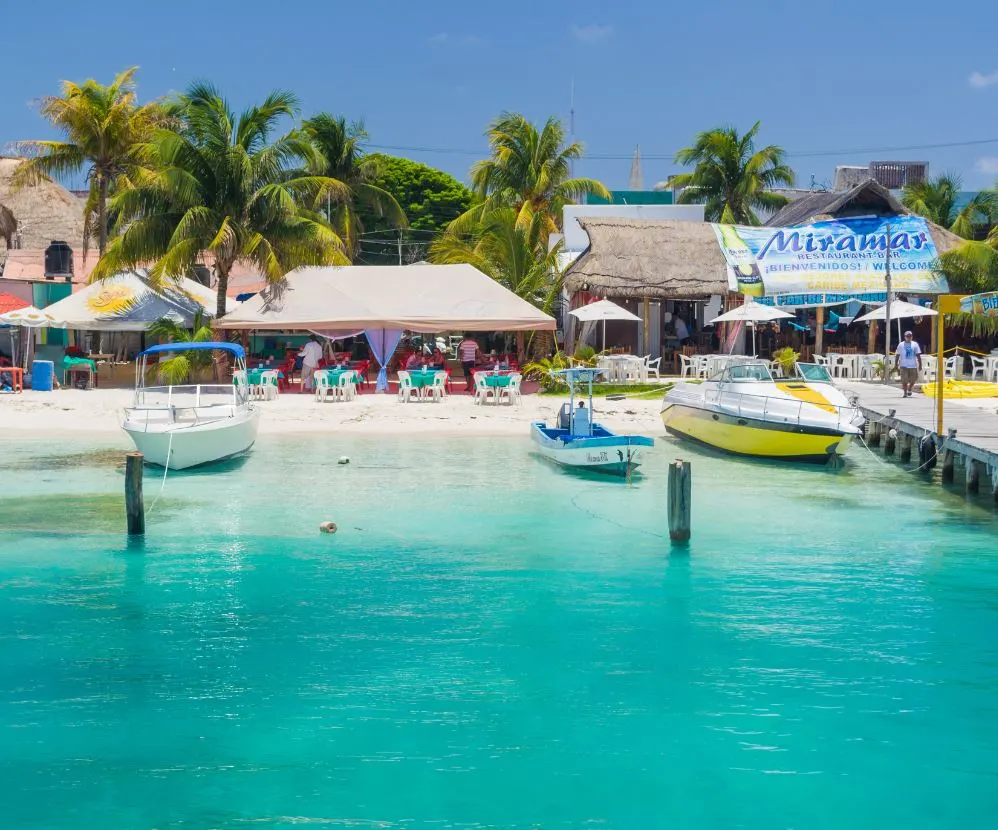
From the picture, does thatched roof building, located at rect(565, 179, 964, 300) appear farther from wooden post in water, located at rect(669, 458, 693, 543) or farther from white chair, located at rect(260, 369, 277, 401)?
wooden post in water, located at rect(669, 458, 693, 543)

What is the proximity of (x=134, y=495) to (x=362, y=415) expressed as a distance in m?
12.4

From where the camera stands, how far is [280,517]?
52.0 feet

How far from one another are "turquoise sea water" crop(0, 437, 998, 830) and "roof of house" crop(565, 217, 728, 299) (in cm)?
1693

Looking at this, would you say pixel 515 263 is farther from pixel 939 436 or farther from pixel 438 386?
pixel 939 436

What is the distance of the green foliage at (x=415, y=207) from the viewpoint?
59938 millimetres

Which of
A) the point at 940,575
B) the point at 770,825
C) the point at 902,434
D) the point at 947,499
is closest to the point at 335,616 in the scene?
the point at 770,825

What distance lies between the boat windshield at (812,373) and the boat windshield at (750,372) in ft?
2.25

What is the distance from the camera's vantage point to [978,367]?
31.8 m

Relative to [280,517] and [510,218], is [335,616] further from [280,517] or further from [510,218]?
[510,218]

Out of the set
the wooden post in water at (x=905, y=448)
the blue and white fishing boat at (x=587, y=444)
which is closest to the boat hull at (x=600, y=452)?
the blue and white fishing boat at (x=587, y=444)

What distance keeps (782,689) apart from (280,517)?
28.0 feet

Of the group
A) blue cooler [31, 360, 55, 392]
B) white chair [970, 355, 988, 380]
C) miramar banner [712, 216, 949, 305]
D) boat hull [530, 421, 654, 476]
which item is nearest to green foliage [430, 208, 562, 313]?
miramar banner [712, 216, 949, 305]

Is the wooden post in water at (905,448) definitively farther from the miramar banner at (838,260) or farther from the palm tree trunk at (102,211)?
the palm tree trunk at (102,211)

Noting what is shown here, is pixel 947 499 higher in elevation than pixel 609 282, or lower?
lower
